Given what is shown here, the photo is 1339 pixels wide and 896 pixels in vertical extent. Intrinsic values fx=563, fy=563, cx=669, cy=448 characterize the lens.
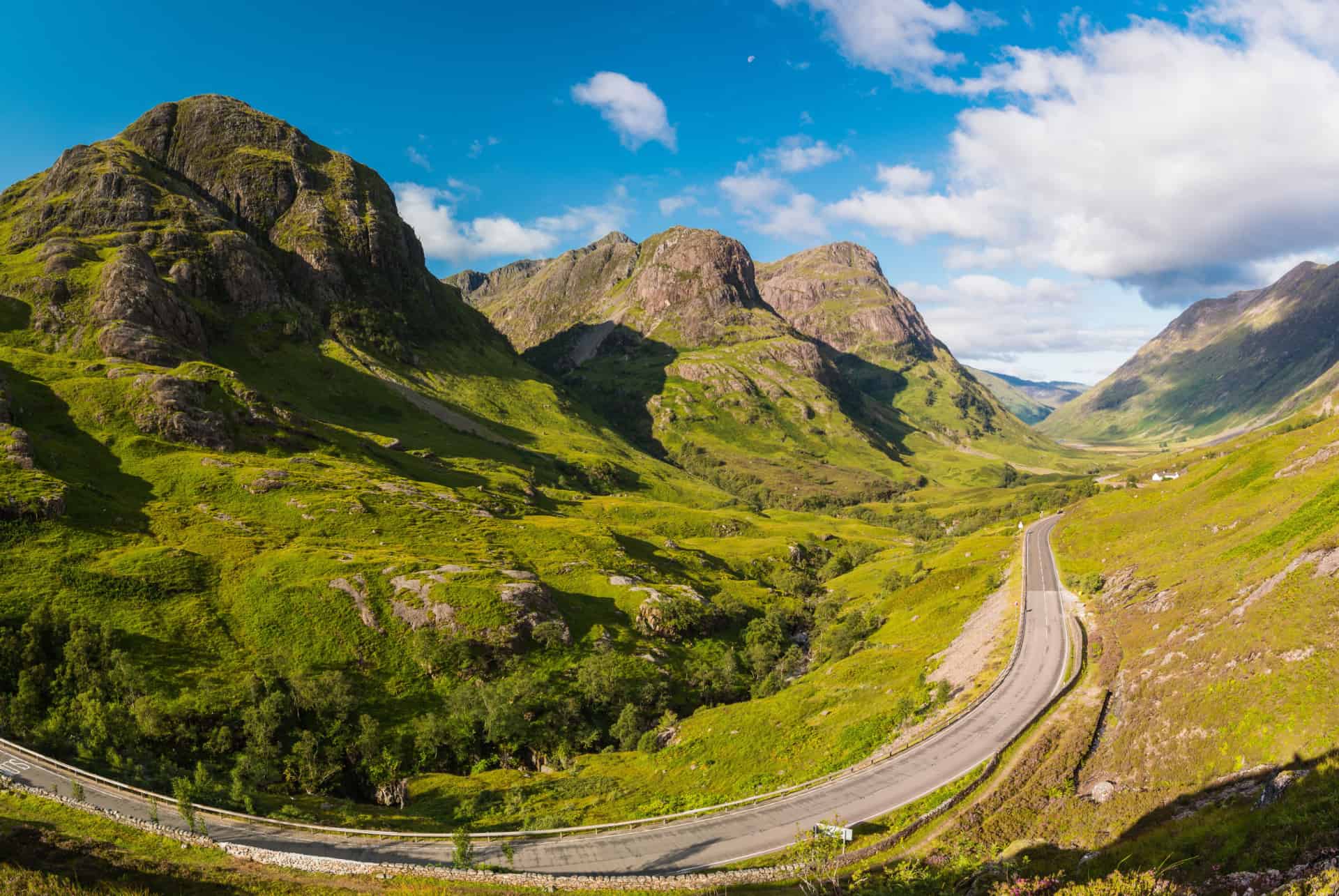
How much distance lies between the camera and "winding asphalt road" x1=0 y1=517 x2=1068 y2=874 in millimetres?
37531

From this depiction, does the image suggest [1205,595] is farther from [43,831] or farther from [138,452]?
[138,452]

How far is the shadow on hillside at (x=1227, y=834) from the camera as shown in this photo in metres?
19.3

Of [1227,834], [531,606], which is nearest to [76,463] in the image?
[531,606]

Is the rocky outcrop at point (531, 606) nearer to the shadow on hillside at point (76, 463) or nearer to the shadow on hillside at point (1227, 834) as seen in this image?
the shadow on hillside at point (76, 463)

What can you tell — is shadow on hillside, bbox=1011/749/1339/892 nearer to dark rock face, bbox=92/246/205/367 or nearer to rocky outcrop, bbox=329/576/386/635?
rocky outcrop, bbox=329/576/386/635

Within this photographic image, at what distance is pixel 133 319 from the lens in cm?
18538

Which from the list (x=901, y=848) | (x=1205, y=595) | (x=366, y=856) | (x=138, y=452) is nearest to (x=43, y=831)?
(x=366, y=856)

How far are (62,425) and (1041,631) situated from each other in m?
182

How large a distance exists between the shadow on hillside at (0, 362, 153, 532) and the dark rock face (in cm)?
4083

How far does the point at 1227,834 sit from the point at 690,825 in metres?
31.7

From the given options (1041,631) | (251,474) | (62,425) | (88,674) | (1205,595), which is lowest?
(1041,631)

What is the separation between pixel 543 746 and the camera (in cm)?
6881

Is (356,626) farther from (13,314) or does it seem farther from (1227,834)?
(13,314)

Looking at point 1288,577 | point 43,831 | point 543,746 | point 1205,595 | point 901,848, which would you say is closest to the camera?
point 43,831
